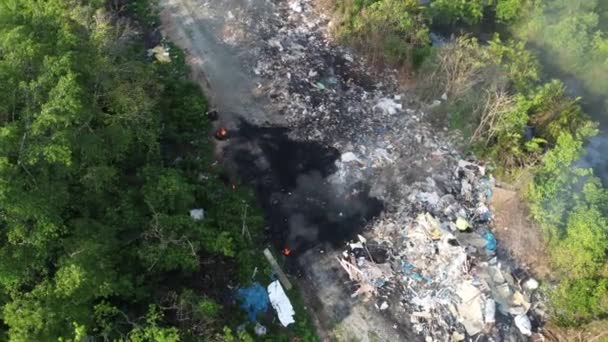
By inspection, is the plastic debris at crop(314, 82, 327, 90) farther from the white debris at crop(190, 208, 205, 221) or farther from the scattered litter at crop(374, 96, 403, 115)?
the white debris at crop(190, 208, 205, 221)

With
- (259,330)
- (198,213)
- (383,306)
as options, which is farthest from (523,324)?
(198,213)

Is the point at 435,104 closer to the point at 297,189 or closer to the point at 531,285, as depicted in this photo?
the point at 297,189

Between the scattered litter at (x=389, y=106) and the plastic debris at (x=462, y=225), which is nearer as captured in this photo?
the plastic debris at (x=462, y=225)

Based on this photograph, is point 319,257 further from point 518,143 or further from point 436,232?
point 518,143

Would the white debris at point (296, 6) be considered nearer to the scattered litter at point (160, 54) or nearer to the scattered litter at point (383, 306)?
the scattered litter at point (160, 54)

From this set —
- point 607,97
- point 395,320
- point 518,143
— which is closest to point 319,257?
point 395,320

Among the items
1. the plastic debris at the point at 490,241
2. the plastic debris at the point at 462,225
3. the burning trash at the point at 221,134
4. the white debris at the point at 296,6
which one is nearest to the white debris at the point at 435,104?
the plastic debris at the point at 462,225

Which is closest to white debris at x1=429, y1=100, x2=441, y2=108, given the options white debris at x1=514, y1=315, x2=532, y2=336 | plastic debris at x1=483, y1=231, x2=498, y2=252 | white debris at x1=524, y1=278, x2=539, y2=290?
plastic debris at x1=483, y1=231, x2=498, y2=252
